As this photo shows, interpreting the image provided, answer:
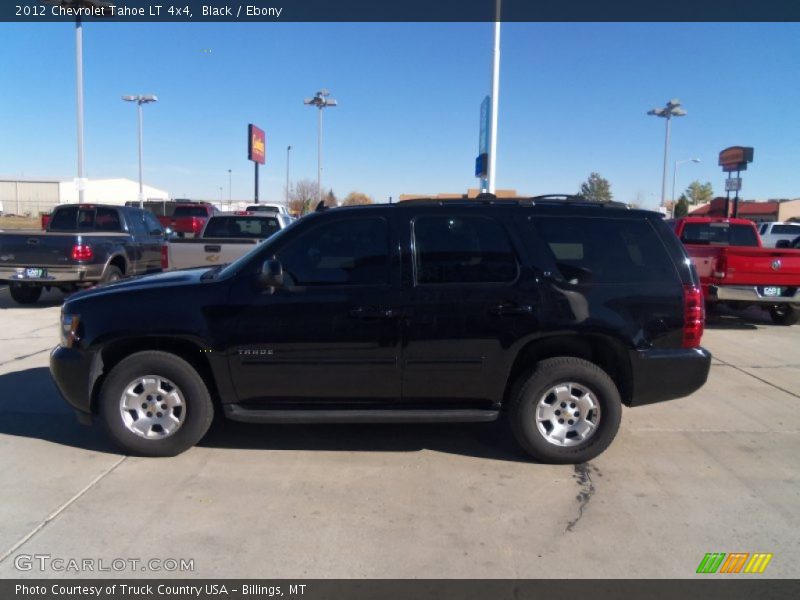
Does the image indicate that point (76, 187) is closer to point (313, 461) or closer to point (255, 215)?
point (255, 215)

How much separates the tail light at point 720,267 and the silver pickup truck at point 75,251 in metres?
9.30

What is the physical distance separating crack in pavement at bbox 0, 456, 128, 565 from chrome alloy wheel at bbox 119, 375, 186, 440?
12.5 inches

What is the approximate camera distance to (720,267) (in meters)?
9.98

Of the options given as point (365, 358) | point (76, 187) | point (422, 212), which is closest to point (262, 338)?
Answer: point (365, 358)

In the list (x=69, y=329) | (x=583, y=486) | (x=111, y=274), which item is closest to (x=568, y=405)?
(x=583, y=486)

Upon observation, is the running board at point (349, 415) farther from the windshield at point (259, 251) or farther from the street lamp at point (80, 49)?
the street lamp at point (80, 49)

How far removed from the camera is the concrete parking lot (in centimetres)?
334

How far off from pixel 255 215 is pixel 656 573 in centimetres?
978

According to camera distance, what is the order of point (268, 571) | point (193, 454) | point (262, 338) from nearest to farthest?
point (268, 571), point (262, 338), point (193, 454)

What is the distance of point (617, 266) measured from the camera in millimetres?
4598

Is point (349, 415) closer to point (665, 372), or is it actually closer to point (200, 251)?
point (665, 372)

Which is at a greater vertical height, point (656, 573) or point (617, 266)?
point (617, 266)

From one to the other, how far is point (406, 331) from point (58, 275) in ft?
28.4

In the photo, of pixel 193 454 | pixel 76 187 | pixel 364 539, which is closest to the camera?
pixel 364 539
